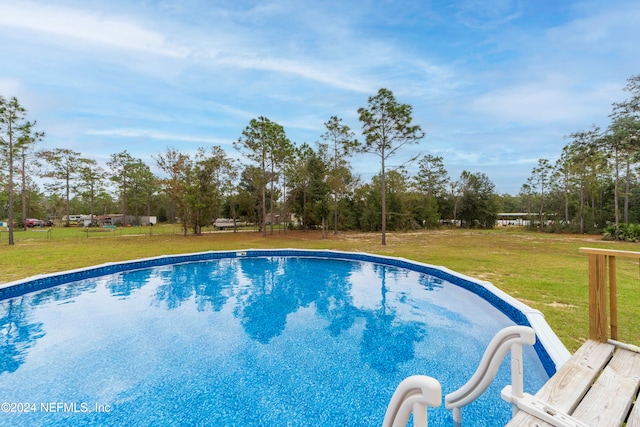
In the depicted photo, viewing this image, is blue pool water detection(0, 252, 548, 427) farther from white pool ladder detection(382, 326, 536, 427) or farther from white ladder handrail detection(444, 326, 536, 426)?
white ladder handrail detection(444, 326, 536, 426)

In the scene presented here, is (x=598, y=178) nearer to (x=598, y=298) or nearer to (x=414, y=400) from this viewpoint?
(x=598, y=298)

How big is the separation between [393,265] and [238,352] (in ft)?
23.0


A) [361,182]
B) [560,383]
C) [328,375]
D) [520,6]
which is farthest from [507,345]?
[361,182]

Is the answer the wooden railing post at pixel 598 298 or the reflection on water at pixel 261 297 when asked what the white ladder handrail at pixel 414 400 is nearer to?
the wooden railing post at pixel 598 298

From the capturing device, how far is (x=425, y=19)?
34.5ft

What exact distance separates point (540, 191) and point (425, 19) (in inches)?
909

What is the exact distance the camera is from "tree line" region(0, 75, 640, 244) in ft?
47.5

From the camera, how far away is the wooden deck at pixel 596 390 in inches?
62.8

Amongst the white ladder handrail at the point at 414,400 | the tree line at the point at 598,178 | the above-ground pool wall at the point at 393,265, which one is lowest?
the above-ground pool wall at the point at 393,265

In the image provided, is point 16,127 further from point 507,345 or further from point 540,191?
point 540,191

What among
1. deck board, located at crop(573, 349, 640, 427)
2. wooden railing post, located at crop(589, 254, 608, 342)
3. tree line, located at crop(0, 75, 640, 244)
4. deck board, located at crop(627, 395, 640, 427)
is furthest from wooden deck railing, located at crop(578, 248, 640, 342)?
tree line, located at crop(0, 75, 640, 244)

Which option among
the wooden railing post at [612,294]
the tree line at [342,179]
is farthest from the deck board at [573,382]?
the tree line at [342,179]

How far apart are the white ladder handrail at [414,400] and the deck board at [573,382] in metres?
0.86

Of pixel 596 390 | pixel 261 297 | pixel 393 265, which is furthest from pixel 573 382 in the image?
pixel 393 265
